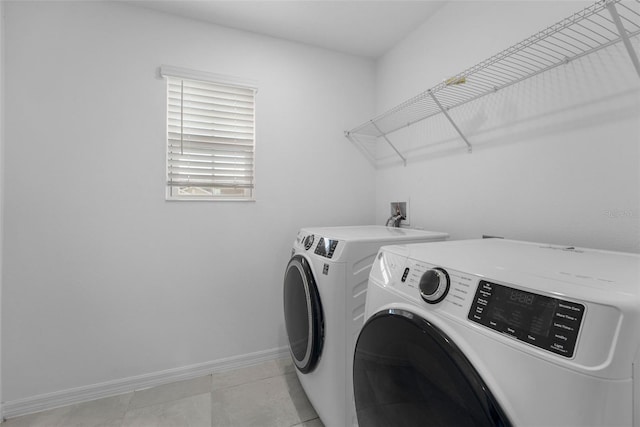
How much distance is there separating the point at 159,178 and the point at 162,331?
38.4 inches

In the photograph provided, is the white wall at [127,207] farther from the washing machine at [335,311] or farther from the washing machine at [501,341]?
the washing machine at [501,341]

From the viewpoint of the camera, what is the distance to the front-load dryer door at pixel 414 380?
551 mm

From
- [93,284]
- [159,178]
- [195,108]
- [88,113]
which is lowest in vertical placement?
[93,284]

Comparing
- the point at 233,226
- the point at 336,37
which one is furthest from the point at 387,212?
the point at 336,37

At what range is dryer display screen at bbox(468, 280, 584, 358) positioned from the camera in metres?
0.46

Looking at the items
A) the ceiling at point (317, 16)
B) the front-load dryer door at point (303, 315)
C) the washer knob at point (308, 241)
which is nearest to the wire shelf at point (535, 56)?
the ceiling at point (317, 16)

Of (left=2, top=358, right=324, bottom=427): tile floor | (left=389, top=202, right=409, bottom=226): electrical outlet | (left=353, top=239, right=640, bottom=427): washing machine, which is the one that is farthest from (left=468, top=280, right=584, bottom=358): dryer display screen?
(left=389, top=202, right=409, bottom=226): electrical outlet

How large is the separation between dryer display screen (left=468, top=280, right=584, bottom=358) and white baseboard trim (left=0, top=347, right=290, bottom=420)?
5.95 ft

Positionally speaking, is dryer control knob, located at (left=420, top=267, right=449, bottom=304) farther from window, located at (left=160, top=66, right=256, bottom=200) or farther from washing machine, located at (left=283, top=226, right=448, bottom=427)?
window, located at (left=160, top=66, right=256, bottom=200)

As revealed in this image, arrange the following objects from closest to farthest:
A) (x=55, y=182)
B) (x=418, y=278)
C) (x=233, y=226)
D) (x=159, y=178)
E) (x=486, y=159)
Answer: (x=418, y=278), (x=486, y=159), (x=55, y=182), (x=159, y=178), (x=233, y=226)

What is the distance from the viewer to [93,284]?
5.44ft

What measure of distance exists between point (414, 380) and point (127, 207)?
70.6 inches

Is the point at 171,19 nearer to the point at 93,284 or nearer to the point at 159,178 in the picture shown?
the point at 159,178

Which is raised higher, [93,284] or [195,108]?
[195,108]
